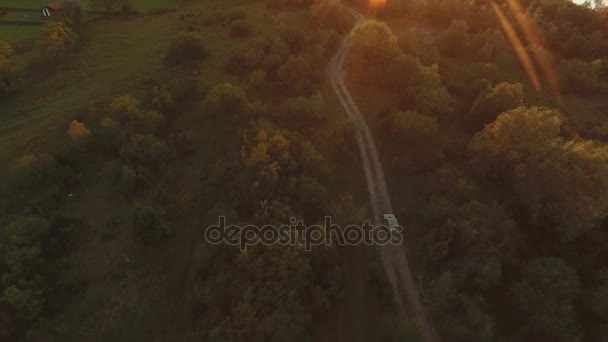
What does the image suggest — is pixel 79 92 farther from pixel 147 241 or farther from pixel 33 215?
pixel 147 241

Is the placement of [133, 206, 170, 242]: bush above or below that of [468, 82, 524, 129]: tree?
below

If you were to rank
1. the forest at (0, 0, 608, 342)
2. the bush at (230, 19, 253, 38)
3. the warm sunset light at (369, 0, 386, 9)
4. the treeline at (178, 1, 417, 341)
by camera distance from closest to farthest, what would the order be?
the treeline at (178, 1, 417, 341) → the forest at (0, 0, 608, 342) → the bush at (230, 19, 253, 38) → the warm sunset light at (369, 0, 386, 9)

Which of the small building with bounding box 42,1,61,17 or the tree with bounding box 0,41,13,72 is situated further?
the small building with bounding box 42,1,61,17

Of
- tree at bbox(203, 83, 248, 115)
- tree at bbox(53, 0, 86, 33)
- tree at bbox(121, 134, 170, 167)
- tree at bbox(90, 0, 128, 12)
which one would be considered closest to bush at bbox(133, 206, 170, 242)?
tree at bbox(121, 134, 170, 167)

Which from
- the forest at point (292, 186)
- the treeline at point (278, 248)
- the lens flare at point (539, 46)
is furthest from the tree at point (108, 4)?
the lens flare at point (539, 46)

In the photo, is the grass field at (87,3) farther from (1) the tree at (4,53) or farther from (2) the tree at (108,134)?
(2) the tree at (108,134)

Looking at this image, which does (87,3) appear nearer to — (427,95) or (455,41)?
(427,95)

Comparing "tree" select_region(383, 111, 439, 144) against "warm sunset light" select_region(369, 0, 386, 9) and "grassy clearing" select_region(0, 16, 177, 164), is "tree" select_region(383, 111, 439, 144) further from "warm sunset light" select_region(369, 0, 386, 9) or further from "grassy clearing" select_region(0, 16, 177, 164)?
"warm sunset light" select_region(369, 0, 386, 9)

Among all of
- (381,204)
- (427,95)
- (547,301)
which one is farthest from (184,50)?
(547,301)
